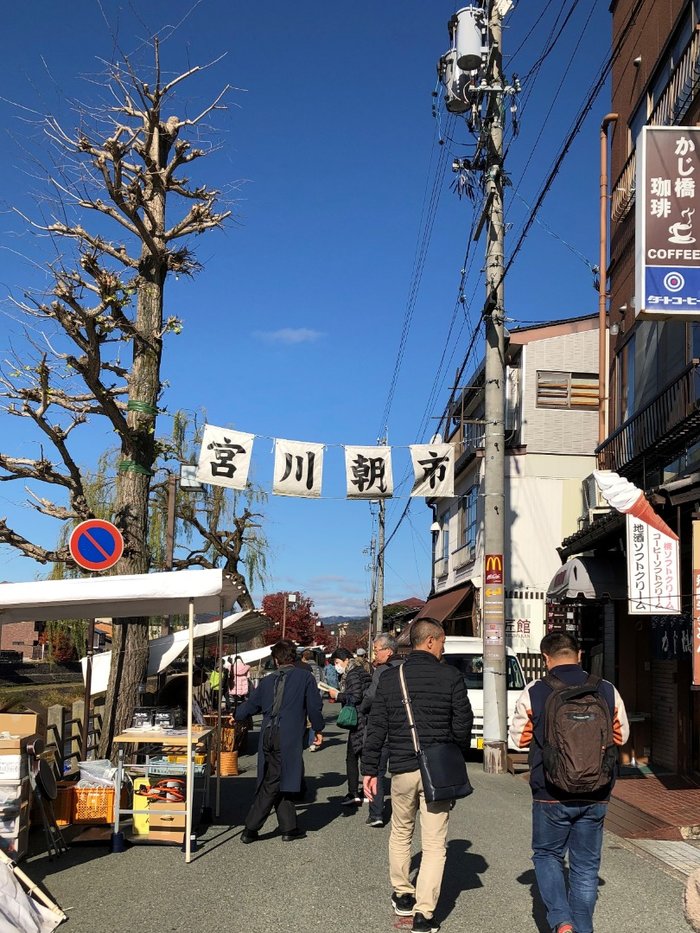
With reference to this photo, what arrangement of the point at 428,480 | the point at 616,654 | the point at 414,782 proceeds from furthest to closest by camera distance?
1. the point at 428,480
2. the point at 616,654
3. the point at 414,782

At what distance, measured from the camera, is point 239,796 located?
11.5 meters

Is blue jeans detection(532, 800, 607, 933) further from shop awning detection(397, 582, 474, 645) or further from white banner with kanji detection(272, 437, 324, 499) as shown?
shop awning detection(397, 582, 474, 645)

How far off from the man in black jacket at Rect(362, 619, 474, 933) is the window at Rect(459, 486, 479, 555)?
21.4 m

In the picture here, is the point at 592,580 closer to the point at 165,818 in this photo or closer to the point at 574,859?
the point at 165,818

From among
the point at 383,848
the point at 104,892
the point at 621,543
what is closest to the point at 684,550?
the point at 621,543

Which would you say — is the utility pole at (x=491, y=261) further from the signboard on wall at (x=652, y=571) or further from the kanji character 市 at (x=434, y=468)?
the signboard on wall at (x=652, y=571)

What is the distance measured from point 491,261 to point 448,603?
14546 mm

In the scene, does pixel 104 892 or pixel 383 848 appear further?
pixel 383 848

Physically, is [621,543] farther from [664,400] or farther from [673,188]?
[673,188]

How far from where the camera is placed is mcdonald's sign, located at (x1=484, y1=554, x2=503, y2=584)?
48.0 ft

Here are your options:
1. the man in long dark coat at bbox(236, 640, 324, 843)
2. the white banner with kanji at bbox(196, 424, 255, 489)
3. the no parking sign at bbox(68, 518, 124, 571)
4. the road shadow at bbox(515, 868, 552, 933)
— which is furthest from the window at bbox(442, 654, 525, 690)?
the road shadow at bbox(515, 868, 552, 933)

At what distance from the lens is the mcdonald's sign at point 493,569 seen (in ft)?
48.0

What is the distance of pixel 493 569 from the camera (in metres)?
14.7

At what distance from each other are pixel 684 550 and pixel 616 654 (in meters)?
4.41
